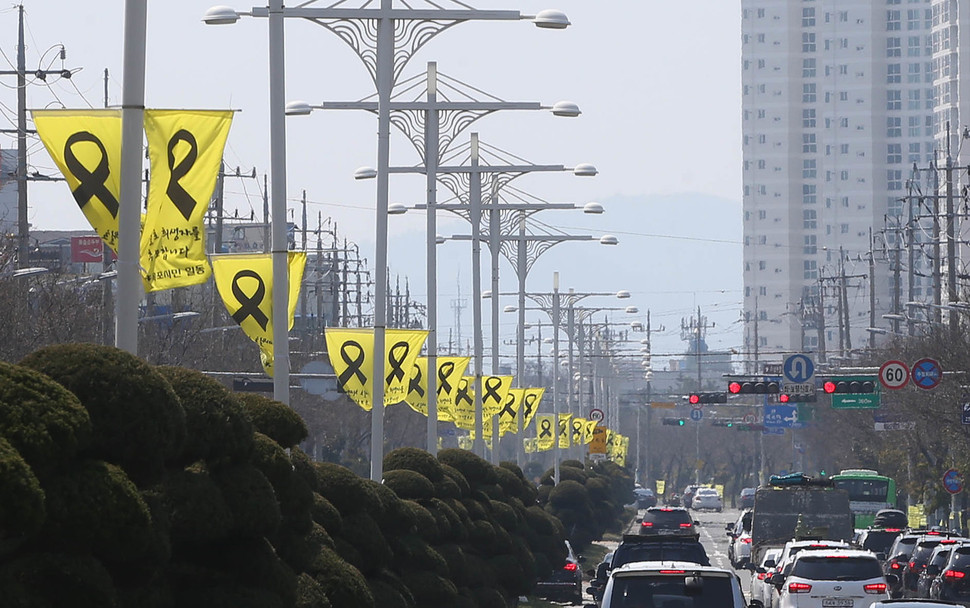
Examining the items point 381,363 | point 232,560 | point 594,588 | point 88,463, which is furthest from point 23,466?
point 381,363

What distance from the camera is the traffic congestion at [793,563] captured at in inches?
690

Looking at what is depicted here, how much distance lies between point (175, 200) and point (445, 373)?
2556cm

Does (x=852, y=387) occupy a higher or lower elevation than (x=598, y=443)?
higher

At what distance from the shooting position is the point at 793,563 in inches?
1098

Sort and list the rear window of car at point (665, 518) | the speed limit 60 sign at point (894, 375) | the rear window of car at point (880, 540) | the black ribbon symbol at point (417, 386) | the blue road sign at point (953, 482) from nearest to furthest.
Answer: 1. the black ribbon symbol at point (417, 386)
2. the rear window of car at point (880, 540)
3. the speed limit 60 sign at point (894, 375)
4. the blue road sign at point (953, 482)
5. the rear window of car at point (665, 518)

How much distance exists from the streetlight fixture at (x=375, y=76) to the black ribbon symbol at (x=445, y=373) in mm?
12031

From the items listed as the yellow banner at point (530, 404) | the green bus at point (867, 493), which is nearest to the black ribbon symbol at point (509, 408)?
the yellow banner at point (530, 404)

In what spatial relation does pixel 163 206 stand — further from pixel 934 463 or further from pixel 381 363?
pixel 934 463

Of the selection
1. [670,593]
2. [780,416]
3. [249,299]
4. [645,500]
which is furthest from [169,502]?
[645,500]

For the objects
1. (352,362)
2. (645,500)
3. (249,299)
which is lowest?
(645,500)

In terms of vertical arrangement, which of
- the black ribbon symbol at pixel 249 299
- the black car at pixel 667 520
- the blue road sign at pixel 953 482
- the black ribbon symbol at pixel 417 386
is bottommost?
the black car at pixel 667 520

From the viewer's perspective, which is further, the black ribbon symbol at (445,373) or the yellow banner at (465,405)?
the yellow banner at (465,405)

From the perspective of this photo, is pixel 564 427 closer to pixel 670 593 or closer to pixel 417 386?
pixel 417 386

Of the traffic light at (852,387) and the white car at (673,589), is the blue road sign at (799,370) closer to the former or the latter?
the traffic light at (852,387)
